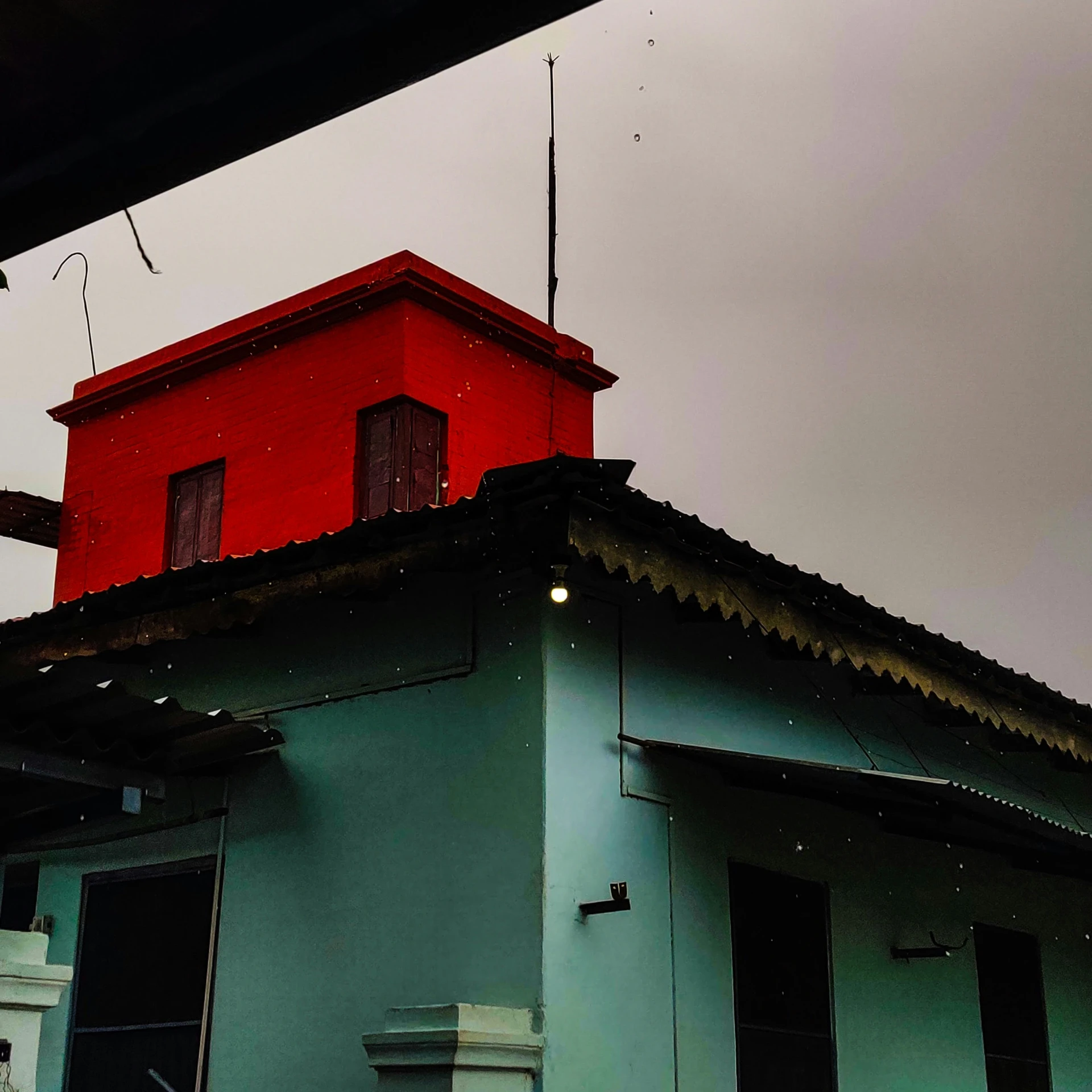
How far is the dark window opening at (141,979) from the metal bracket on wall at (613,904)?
2.13 m

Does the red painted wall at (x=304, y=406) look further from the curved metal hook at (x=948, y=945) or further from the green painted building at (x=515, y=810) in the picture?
the curved metal hook at (x=948, y=945)

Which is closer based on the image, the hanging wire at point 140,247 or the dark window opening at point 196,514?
the hanging wire at point 140,247

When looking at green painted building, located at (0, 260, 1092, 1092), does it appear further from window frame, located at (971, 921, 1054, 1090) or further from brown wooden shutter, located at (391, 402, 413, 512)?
brown wooden shutter, located at (391, 402, 413, 512)

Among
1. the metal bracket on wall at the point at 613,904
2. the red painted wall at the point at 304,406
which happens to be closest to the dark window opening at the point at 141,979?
the metal bracket on wall at the point at 613,904

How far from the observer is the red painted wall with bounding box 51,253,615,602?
13.6 m

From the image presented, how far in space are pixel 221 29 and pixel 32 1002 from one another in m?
5.50

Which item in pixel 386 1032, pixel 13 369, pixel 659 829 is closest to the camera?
pixel 386 1032

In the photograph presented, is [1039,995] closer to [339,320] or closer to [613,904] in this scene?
[613,904]

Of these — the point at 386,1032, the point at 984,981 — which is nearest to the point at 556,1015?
the point at 386,1032

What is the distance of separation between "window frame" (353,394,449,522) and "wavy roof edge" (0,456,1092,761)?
17.6 feet

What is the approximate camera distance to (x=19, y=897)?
9.85 metres

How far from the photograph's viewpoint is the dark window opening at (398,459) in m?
13.0

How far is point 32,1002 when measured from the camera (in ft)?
18.4

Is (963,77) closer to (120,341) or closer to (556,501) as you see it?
(120,341)
